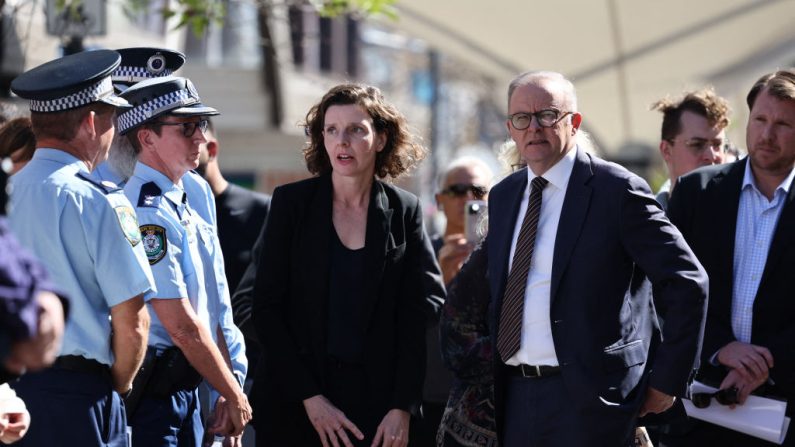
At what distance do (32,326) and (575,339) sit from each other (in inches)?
95.1

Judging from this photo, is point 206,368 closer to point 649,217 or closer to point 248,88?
point 649,217

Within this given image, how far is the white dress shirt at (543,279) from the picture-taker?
454 centimetres

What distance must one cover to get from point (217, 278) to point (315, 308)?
423 mm

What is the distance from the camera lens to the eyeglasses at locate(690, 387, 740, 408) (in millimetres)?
5219

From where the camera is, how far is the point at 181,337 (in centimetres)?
466

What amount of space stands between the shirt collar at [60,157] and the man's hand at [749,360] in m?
2.78

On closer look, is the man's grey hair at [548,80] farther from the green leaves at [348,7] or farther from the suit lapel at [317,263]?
the green leaves at [348,7]

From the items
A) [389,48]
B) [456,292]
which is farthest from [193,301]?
[389,48]

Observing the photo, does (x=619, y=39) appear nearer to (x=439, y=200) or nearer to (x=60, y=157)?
(x=439, y=200)

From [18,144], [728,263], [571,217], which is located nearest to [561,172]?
[571,217]

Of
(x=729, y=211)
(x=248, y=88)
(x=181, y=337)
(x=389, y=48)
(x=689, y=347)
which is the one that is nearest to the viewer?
(x=689, y=347)

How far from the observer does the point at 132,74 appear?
5355mm

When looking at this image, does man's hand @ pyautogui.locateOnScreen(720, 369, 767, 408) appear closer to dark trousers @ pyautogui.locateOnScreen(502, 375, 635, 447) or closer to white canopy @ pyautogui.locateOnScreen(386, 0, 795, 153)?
dark trousers @ pyautogui.locateOnScreen(502, 375, 635, 447)

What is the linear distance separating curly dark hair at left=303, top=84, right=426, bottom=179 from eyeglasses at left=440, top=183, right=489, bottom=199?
148 centimetres
